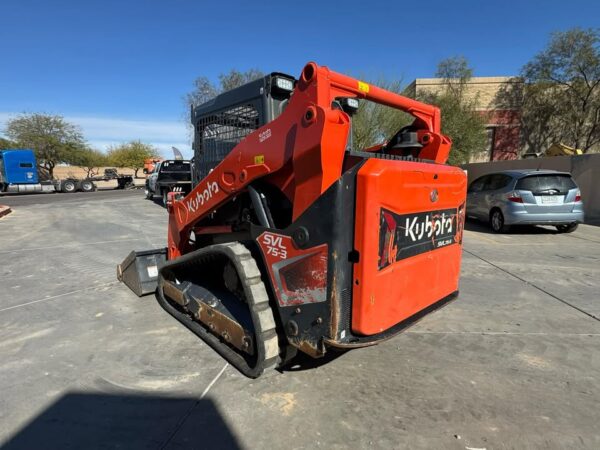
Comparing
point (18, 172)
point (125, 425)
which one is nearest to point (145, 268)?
point (125, 425)

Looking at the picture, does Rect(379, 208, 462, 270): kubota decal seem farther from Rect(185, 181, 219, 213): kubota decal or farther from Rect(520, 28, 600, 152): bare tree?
Rect(520, 28, 600, 152): bare tree

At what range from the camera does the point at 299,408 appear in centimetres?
236

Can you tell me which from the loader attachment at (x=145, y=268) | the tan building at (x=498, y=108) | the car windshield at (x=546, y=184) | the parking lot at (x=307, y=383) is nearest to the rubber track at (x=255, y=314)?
the parking lot at (x=307, y=383)

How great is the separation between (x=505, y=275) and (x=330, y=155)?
4.44m

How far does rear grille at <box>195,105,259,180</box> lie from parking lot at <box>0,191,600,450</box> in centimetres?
168

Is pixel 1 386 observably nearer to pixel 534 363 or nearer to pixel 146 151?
pixel 534 363

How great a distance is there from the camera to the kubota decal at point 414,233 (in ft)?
7.29

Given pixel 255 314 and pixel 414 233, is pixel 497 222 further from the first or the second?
pixel 255 314

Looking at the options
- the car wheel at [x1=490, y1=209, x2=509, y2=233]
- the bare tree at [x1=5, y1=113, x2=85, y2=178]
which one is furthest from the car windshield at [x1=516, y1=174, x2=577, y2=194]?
the bare tree at [x1=5, y1=113, x2=85, y2=178]

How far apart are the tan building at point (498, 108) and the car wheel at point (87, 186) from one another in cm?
2775

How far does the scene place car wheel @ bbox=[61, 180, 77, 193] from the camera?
90.3 feet

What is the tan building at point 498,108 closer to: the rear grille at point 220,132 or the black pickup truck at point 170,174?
the black pickup truck at point 170,174

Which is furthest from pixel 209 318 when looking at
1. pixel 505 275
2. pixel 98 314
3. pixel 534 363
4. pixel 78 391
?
pixel 505 275

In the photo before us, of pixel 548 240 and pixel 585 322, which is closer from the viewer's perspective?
pixel 585 322
